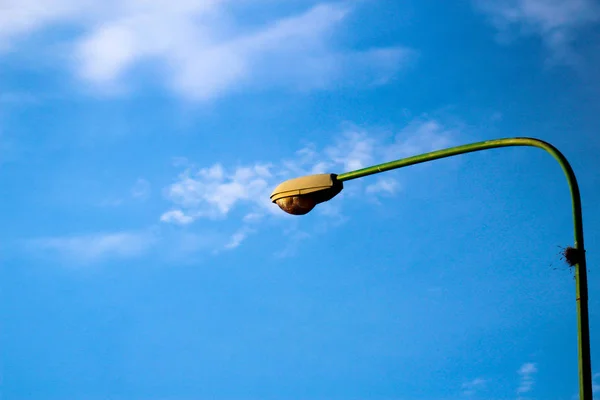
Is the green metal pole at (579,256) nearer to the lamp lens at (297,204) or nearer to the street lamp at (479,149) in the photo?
the street lamp at (479,149)

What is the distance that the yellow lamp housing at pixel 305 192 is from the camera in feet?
38.7

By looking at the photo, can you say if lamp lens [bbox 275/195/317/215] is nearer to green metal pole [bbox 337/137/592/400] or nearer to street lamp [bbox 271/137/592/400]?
street lamp [bbox 271/137/592/400]

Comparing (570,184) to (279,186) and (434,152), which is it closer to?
(434,152)

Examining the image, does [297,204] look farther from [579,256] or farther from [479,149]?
[579,256]

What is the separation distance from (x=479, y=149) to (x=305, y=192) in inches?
101

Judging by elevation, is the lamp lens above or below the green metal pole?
above

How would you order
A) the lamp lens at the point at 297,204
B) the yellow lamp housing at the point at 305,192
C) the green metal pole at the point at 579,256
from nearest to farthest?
the green metal pole at the point at 579,256, the yellow lamp housing at the point at 305,192, the lamp lens at the point at 297,204

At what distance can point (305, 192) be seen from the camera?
39.0 ft

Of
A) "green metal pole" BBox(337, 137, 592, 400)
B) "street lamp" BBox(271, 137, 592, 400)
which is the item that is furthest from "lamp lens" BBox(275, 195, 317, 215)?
"green metal pole" BBox(337, 137, 592, 400)

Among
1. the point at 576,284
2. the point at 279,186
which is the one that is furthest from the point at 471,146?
the point at 279,186

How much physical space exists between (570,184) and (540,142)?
581 millimetres

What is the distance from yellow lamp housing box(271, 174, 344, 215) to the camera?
38.7 feet

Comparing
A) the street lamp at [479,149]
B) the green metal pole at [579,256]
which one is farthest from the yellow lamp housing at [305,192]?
the green metal pole at [579,256]

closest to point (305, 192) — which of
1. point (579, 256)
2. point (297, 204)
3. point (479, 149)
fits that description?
point (297, 204)
